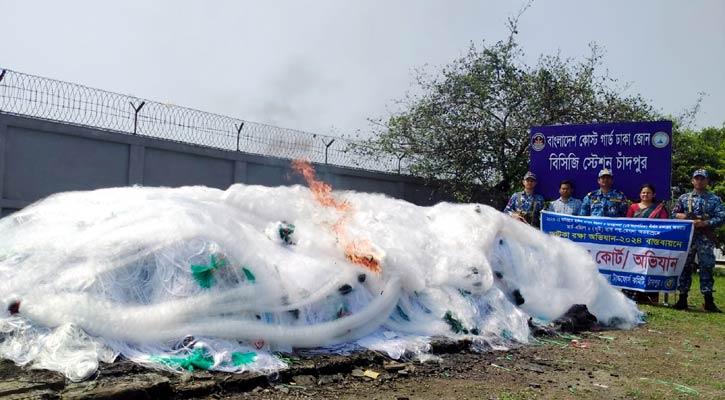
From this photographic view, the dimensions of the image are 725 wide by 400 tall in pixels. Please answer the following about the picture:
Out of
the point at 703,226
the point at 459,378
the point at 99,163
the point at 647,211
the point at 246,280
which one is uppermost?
the point at 99,163

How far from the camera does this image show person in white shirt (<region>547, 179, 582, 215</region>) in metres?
9.12

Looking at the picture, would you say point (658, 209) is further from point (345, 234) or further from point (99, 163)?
point (99, 163)

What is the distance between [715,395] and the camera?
407cm

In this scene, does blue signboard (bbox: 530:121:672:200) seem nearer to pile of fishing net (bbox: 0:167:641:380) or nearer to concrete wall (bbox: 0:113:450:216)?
pile of fishing net (bbox: 0:167:641:380)

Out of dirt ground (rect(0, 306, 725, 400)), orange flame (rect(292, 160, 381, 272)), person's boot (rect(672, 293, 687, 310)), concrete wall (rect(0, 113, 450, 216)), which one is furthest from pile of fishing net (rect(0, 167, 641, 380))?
concrete wall (rect(0, 113, 450, 216))

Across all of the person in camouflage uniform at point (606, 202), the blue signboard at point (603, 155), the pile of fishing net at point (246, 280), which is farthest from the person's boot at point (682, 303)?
the pile of fishing net at point (246, 280)

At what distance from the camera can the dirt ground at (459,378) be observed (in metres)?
3.22

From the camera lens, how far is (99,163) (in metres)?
9.38

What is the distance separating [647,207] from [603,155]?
1.37 meters

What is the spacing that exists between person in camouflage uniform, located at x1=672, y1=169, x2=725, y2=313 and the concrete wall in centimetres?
668

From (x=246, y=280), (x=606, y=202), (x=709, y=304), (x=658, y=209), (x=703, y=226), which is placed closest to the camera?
(x=246, y=280)

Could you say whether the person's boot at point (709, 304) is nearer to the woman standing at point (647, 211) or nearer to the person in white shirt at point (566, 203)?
the woman standing at point (647, 211)

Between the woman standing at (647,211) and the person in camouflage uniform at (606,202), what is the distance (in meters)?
0.15

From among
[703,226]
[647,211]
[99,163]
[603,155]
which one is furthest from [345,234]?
[603,155]
